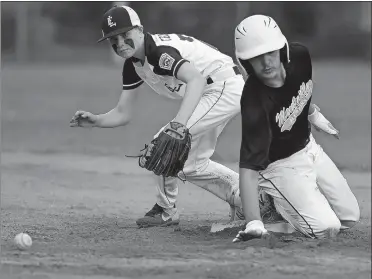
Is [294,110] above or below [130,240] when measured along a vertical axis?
above

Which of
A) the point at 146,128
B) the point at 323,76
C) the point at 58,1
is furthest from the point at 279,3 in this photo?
the point at 146,128

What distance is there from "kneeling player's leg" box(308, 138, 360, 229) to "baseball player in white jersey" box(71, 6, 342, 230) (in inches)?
29.7

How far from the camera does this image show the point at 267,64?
5.53 metres

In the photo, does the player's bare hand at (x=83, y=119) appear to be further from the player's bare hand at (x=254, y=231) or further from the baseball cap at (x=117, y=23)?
the player's bare hand at (x=254, y=231)

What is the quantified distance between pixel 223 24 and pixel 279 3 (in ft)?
8.45

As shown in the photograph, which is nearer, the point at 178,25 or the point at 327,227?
the point at 327,227

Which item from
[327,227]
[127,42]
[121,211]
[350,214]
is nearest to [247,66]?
[127,42]

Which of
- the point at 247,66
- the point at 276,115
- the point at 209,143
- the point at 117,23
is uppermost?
the point at 117,23

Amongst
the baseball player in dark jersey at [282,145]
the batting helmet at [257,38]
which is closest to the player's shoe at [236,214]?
the baseball player in dark jersey at [282,145]

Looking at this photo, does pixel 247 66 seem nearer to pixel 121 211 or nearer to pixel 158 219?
pixel 158 219

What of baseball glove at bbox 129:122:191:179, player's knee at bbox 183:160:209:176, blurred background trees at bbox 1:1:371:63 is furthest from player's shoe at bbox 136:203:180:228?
blurred background trees at bbox 1:1:371:63

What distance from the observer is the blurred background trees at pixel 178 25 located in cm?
3044

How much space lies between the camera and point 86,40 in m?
33.0

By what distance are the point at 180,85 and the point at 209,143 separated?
0.53 m
